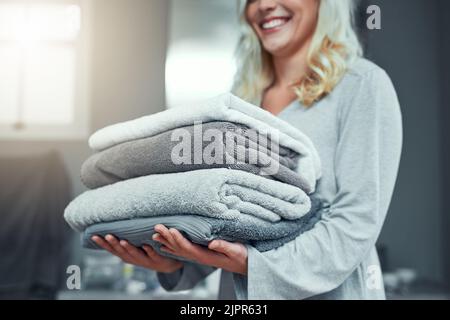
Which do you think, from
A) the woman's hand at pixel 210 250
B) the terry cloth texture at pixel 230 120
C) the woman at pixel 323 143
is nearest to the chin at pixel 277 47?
the woman at pixel 323 143

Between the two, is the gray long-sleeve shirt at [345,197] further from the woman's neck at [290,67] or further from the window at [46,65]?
the window at [46,65]

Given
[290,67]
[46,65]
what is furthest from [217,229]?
[46,65]

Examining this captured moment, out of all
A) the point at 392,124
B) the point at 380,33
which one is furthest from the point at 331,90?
the point at 380,33

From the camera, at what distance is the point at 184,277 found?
68 centimetres

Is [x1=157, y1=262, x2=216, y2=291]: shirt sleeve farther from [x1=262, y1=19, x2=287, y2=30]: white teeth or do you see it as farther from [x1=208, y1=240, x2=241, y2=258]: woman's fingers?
[x1=262, y1=19, x2=287, y2=30]: white teeth

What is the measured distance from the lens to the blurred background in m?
0.68

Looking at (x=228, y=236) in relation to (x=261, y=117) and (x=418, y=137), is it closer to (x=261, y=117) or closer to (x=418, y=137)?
(x=261, y=117)

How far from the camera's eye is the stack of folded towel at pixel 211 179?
45 centimetres

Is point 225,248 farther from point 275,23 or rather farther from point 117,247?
point 275,23

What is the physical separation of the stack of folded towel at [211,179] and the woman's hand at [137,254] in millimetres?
13

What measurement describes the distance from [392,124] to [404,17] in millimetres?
250

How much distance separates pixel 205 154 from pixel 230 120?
0.13 feet

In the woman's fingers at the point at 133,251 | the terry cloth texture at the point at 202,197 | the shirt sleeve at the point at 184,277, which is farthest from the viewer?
the shirt sleeve at the point at 184,277

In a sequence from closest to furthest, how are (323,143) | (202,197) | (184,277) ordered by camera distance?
(202,197)
(323,143)
(184,277)
